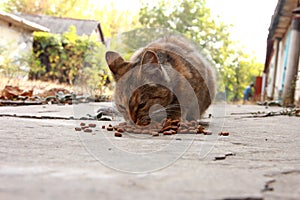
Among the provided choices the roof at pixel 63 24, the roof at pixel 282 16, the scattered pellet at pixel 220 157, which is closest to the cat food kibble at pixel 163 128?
the scattered pellet at pixel 220 157

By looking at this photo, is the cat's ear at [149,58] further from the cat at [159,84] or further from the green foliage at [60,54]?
the green foliage at [60,54]

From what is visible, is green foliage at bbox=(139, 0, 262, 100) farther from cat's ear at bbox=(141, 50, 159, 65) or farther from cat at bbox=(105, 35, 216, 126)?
cat's ear at bbox=(141, 50, 159, 65)

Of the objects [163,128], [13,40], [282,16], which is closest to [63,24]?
[13,40]

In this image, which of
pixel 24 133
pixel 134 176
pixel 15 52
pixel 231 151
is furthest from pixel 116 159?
pixel 15 52

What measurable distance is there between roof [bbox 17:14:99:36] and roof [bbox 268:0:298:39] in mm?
13763

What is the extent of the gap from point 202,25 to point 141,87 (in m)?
23.1

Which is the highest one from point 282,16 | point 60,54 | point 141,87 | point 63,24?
point 63,24

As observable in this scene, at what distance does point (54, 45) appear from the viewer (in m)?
13.9

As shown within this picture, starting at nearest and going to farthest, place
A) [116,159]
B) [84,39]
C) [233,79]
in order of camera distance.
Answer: [116,159] < [84,39] < [233,79]

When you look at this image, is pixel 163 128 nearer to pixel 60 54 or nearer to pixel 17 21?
pixel 17 21

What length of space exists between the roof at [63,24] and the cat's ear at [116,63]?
66.3ft

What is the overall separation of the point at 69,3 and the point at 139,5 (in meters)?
7.02

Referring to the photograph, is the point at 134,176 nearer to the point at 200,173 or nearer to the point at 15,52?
the point at 200,173

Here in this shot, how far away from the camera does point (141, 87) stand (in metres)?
2.58
